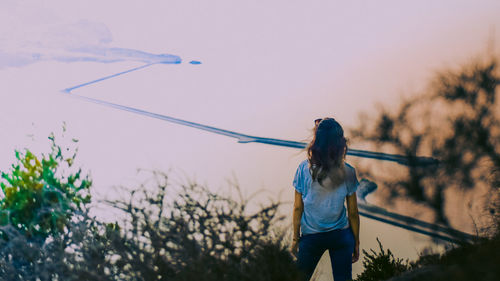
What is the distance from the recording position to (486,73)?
3.88 meters

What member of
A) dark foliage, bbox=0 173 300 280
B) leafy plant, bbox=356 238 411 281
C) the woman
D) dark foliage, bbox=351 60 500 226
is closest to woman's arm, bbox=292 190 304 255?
the woman

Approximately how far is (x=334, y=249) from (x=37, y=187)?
15.6 ft

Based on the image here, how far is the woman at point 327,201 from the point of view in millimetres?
2506

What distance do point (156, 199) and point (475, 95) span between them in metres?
2.86

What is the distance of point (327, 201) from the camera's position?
101 inches

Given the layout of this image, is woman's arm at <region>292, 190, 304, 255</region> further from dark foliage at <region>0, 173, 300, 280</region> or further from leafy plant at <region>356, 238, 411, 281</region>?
leafy plant at <region>356, 238, 411, 281</region>

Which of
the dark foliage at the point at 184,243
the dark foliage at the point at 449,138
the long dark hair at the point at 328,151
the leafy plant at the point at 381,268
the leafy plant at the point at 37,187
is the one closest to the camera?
the long dark hair at the point at 328,151

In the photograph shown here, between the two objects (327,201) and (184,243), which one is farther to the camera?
(184,243)

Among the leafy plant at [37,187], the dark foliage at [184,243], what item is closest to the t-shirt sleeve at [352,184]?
the dark foliage at [184,243]

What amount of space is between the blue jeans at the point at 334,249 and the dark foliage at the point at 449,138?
1253mm

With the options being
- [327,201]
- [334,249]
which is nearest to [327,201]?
[327,201]

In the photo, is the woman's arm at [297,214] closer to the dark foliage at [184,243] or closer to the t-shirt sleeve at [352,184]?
the dark foliage at [184,243]

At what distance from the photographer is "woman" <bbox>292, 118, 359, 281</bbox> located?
251cm

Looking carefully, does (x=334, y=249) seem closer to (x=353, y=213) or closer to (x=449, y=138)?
(x=353, y=213)
